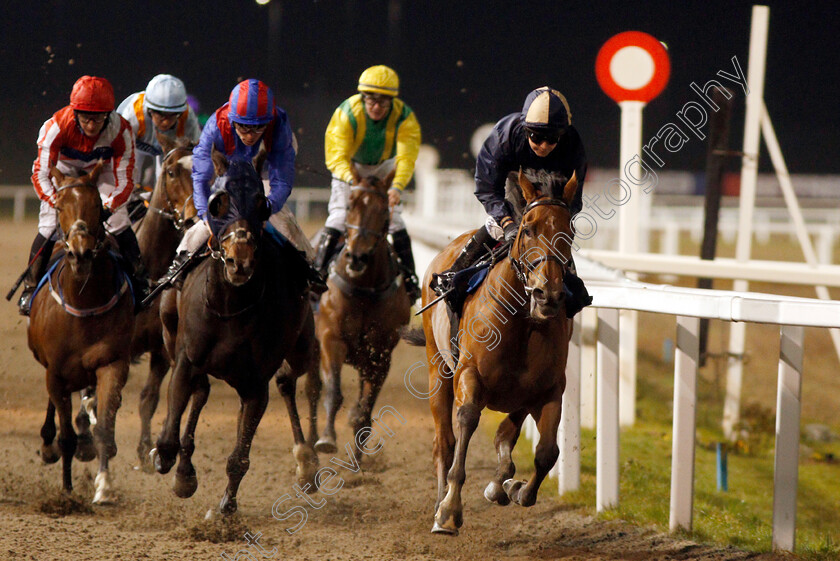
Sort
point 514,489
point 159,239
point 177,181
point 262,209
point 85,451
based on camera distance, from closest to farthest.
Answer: point 514,489 < point 262,209 < point 85,451 < point 177,181 < point 159,239

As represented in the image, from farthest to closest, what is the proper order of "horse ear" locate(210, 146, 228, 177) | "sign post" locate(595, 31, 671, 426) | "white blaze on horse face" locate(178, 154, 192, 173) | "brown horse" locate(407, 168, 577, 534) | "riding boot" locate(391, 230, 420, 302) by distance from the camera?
"sign post" locate(595, 31, 671, 426)
"riding boot" locate(391, 230, 420, 302)
"white blaze on horse face" locate(178, 154, 192, 173)
"horse ear" locate(210, 146, 228, 177)
"brown horse" locate(407, 168, 577, 534)

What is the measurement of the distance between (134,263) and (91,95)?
38.5 inches

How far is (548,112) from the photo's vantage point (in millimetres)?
3646

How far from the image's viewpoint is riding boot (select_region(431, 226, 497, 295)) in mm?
4250

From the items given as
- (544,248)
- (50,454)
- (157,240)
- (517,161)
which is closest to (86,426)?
(50,454)

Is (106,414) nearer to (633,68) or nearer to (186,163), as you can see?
(186,163)

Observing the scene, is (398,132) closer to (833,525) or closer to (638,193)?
(638,193)

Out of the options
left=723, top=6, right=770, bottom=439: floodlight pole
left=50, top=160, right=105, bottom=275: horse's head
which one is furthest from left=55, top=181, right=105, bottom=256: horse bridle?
left=723, top=6, right=770, bottom=439: floodlight pole

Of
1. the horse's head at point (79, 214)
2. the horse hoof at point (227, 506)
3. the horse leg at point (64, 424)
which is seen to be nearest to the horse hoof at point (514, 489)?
the horse hoof at point (227, 506)

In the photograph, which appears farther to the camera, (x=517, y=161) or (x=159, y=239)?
(x=159, y=239)

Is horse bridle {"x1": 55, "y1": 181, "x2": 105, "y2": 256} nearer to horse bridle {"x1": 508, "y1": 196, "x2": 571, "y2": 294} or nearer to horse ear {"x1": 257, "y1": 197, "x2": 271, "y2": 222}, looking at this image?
horse ear {"x1": 257, "y1": 197, "x2": 271, "y2": 222}

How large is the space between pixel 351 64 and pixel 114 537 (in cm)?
1626

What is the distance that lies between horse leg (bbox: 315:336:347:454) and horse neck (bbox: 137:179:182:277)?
1.10 m

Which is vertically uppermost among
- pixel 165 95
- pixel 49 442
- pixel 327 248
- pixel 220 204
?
pixel 165 95
